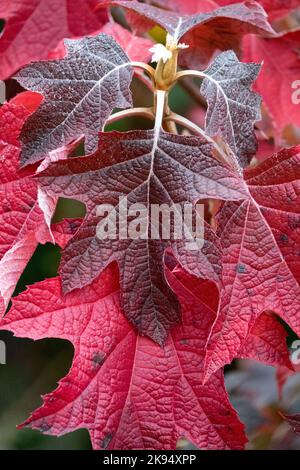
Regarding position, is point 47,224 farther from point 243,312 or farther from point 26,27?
point 26,27

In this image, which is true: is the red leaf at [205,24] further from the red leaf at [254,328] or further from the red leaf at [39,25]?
the red leaf at [254,328]

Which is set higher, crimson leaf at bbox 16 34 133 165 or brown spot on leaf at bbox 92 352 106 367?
crimson leaf at bbox 16 34 133 165

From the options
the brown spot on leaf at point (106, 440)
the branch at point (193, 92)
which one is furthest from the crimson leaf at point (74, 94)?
the branch at point (193, 92)

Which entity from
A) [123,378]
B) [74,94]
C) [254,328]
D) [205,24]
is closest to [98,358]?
[123,378]

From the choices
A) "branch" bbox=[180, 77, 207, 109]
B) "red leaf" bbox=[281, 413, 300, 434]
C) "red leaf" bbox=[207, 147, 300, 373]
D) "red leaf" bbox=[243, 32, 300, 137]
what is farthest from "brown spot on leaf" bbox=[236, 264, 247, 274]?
"branch" bbox=[180, 77, 207, 109]

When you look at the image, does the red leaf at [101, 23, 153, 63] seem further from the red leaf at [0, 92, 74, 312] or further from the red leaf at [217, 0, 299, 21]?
the red leaf at [0, 92, 74, 312]

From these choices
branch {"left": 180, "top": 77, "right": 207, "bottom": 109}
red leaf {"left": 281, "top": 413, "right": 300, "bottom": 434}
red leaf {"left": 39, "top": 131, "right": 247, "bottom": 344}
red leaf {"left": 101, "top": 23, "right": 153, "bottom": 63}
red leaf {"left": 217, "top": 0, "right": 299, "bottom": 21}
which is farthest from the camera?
branch {"left": 180, "top": 77, "right": 207, "bottom": 109}

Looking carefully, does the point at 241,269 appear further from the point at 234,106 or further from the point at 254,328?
the point at 234,106
